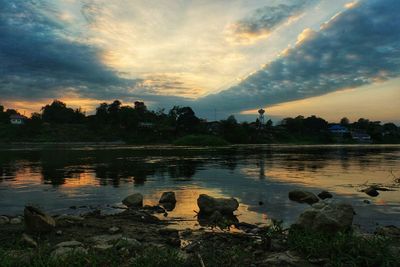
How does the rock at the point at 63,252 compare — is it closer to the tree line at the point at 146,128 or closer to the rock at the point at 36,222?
the rock at the point at 36,222

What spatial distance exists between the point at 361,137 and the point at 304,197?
174857 mm

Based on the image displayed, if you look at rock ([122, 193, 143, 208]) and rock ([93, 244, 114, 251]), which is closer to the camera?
rock ([93, 244, 114, 251])

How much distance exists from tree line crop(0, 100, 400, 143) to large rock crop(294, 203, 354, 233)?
135 metres

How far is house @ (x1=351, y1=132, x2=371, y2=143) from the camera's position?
585ft

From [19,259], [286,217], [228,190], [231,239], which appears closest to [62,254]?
[19,259]

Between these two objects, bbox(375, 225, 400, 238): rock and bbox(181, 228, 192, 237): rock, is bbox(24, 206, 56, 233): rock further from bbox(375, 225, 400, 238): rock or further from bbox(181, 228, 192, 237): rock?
bbox(375, 225, 400, 238): rock

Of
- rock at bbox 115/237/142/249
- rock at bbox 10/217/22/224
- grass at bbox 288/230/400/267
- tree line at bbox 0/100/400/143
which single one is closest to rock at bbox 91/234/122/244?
rock at bbox 115/237/142/249

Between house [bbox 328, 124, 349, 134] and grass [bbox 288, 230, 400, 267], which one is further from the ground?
house [bbox 328, 124, 349, 134]

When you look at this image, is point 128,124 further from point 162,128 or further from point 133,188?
point 133,188

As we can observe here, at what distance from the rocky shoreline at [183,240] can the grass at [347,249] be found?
2 centimetres

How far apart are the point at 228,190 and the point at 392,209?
10.2m

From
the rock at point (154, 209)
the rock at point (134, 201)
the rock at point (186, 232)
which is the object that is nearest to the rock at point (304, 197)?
the rock at point (154, 209)

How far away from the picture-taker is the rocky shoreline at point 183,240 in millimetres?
9117

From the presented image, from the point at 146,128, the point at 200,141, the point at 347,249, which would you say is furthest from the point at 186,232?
the point at 146,128
